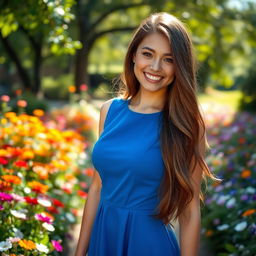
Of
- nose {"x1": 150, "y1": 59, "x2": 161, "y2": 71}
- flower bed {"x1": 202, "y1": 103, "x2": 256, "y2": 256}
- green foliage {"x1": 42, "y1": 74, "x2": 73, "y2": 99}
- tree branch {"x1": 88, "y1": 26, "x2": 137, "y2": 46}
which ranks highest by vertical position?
nose {"x1": 150, "y1": 59, "x2": 161, "y2": 71}

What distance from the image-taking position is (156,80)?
85.0 inches

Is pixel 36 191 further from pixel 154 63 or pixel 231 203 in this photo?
pixel 231 203

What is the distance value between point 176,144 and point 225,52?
547 inches

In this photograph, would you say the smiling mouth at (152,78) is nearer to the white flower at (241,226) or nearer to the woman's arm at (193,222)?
the woman's arm at (193,222)

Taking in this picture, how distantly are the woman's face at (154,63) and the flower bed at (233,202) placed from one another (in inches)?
59.3

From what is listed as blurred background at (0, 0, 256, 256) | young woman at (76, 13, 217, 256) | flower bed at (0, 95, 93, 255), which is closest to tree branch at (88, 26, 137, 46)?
blurred background at (0, 0, 256, 256)

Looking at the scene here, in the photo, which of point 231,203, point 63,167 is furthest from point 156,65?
point 231,203

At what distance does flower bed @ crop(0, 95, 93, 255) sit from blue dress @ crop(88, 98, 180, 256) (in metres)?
0.44

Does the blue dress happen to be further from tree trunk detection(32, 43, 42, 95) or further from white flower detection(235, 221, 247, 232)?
tree trunk detection(32, 43, 42, 95)

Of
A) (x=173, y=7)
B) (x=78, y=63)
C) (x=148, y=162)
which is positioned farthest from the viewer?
(x=78, y=63)

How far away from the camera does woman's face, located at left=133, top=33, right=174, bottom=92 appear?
2109 millimetres

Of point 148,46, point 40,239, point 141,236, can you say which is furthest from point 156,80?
point 40,239

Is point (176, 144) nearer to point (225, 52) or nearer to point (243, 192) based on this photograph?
point (243, 192)

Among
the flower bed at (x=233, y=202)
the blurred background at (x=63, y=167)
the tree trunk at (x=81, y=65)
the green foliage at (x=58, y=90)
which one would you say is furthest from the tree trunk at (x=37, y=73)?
the flower bed at (x=233, y=202)
